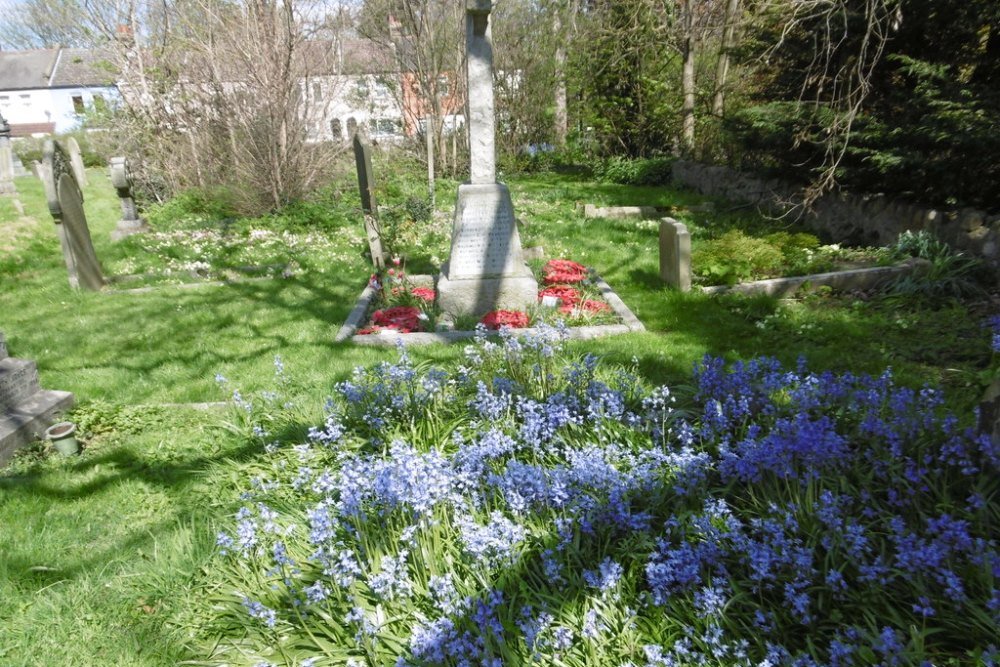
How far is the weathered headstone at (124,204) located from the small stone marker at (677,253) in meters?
9.53

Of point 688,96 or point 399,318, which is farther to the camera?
point 688,96

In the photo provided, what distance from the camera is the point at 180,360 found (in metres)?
6.06

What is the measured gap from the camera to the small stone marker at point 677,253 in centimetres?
715

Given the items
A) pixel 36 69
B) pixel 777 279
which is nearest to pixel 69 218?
pixel 777 279

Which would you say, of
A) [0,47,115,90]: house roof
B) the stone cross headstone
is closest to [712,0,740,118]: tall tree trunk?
the stone cross headstone

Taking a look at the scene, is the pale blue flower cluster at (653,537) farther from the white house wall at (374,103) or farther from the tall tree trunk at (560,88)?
the tall tree trunk at (560,88)

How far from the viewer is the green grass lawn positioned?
296 cm

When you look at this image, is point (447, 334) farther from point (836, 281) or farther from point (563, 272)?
point (836, 281)

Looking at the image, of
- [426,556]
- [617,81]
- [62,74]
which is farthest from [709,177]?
[62,74]

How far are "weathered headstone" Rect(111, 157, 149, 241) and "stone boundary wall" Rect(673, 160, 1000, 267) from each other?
10938mm

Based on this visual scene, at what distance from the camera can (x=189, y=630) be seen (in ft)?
9.04

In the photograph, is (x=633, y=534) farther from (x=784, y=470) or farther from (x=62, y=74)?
(x=62, y=74)

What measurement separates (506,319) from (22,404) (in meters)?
4.13

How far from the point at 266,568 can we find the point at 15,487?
2147mm
